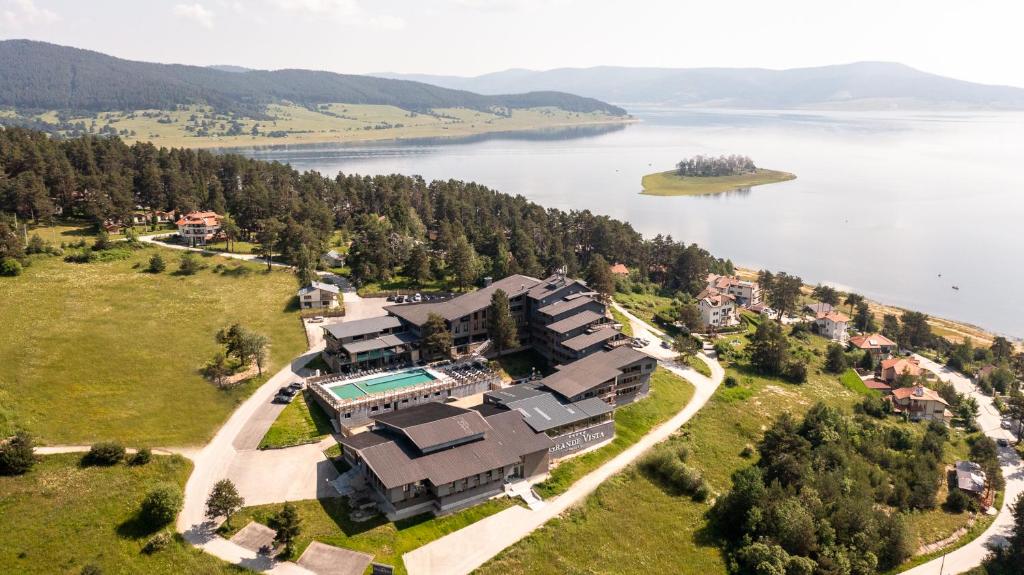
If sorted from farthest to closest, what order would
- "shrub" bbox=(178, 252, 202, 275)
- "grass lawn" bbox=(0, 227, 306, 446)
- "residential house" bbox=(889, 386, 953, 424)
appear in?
"shrub" bbox=(178, 252, 202, 275) < "residential house" bbox=(889, 386, 953, 424) < "grass lawn" bbox=(0, 227, 306, 446)

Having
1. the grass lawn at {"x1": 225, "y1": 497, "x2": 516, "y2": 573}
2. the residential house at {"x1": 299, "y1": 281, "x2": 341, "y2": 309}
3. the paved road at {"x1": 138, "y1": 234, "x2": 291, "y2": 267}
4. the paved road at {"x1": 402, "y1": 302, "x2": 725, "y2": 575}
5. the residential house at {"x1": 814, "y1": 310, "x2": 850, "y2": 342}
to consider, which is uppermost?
the paved road at {"x1": 138, "y1": 234, "x2": 291, "y2": 267}

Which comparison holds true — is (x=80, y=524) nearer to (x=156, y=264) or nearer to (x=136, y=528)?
(x=136, y=528)

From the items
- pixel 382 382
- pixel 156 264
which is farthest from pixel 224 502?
pixel 156 264

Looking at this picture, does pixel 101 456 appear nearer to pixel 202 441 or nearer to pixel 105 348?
pixel 202 441

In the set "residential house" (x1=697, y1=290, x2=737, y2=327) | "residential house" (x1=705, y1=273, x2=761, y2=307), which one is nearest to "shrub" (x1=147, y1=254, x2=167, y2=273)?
"residential house" (x1=697, y1=290, x2=737, y2=327)

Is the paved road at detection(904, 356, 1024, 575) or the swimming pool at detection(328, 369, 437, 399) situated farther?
the swimming pool at detection(328, 369, 437, 399)

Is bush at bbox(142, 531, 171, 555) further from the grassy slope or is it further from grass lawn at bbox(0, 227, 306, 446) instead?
the grassy slope
